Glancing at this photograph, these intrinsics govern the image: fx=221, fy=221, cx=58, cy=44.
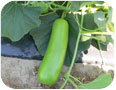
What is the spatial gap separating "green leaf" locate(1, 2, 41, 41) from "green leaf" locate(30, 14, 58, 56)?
199mm

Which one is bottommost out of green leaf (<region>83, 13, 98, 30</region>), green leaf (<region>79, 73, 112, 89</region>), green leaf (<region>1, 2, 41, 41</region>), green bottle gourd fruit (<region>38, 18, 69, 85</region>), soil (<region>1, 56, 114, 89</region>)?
soil (<region>1, 56, 114, 89</region>)

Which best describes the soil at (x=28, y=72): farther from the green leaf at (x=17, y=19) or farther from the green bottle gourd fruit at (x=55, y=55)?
the green leaf at (x=17, y=19)

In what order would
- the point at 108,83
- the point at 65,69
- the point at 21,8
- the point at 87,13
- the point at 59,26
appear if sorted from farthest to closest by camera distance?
the point at 65,69 → the point at 87,13 → the point at 59,26 → the point at 21,8 → the point at 108,83

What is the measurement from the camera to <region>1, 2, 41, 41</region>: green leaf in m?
1.18

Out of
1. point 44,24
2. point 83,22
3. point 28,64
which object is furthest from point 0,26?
point 83,22

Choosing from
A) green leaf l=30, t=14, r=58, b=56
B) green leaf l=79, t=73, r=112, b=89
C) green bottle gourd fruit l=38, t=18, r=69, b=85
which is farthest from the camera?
green leaf l=30, t=14, r=58, b=56

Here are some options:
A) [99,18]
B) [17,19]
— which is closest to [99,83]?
[99,18]

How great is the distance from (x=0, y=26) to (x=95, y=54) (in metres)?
0.75

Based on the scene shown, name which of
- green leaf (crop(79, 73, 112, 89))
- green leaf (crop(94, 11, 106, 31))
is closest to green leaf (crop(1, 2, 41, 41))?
green leaf (crop(94, 11, 106, 31))

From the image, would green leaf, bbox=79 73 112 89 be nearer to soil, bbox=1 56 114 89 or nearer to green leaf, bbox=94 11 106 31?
green leaf, bbox=94 11 106 31

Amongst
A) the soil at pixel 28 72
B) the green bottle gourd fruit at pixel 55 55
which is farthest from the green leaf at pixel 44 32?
the soil at pixel 28 72

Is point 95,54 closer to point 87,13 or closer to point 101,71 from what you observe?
point 101,71

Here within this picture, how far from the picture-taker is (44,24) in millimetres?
1411

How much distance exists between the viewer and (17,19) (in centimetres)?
119
